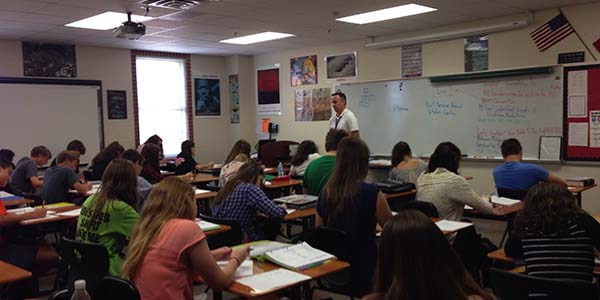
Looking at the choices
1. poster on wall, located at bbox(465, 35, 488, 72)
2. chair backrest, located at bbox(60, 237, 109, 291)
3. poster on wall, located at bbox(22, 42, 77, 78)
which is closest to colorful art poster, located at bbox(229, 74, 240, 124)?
poster on wall, located at bbox(22, 42, 77, 78)

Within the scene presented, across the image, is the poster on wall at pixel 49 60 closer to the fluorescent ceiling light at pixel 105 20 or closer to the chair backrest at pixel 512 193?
Answer: the fluorescent ceiling light at pixel 105 20

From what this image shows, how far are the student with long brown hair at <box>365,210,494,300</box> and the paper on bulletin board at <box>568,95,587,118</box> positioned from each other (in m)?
5.81

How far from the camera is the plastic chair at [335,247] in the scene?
303cm

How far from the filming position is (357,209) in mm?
3113

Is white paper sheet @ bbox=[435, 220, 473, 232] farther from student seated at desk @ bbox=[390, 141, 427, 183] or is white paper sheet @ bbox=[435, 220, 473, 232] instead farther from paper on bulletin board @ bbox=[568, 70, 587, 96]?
paper on bulletin board @ bbox=[568, 70, 587, 96]

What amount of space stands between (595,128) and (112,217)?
5.74 metres

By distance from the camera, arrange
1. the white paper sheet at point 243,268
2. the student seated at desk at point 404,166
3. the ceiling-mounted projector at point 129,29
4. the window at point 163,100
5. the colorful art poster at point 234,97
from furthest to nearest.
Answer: the colorful art poster at point 234,97 → the window at point 163,100 → the ceiling-mounted projector at point 129,29 → the student seated at desk at point 404,166 → the white paper sheet at point 243,268

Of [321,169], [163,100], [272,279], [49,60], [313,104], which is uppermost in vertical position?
[49,60]

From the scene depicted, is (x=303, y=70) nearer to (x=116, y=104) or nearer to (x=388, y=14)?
(x=388, y=14)

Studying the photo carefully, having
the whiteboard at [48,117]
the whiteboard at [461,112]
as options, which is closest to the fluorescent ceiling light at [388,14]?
the whiteboard at [461,112]

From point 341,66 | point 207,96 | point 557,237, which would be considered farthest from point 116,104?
point 557,237

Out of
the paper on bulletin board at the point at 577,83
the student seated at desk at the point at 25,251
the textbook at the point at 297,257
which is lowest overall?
the student seated at desk at the point at 25,251

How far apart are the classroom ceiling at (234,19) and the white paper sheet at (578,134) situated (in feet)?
4.86

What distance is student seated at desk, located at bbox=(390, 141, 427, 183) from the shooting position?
17.9 feet
